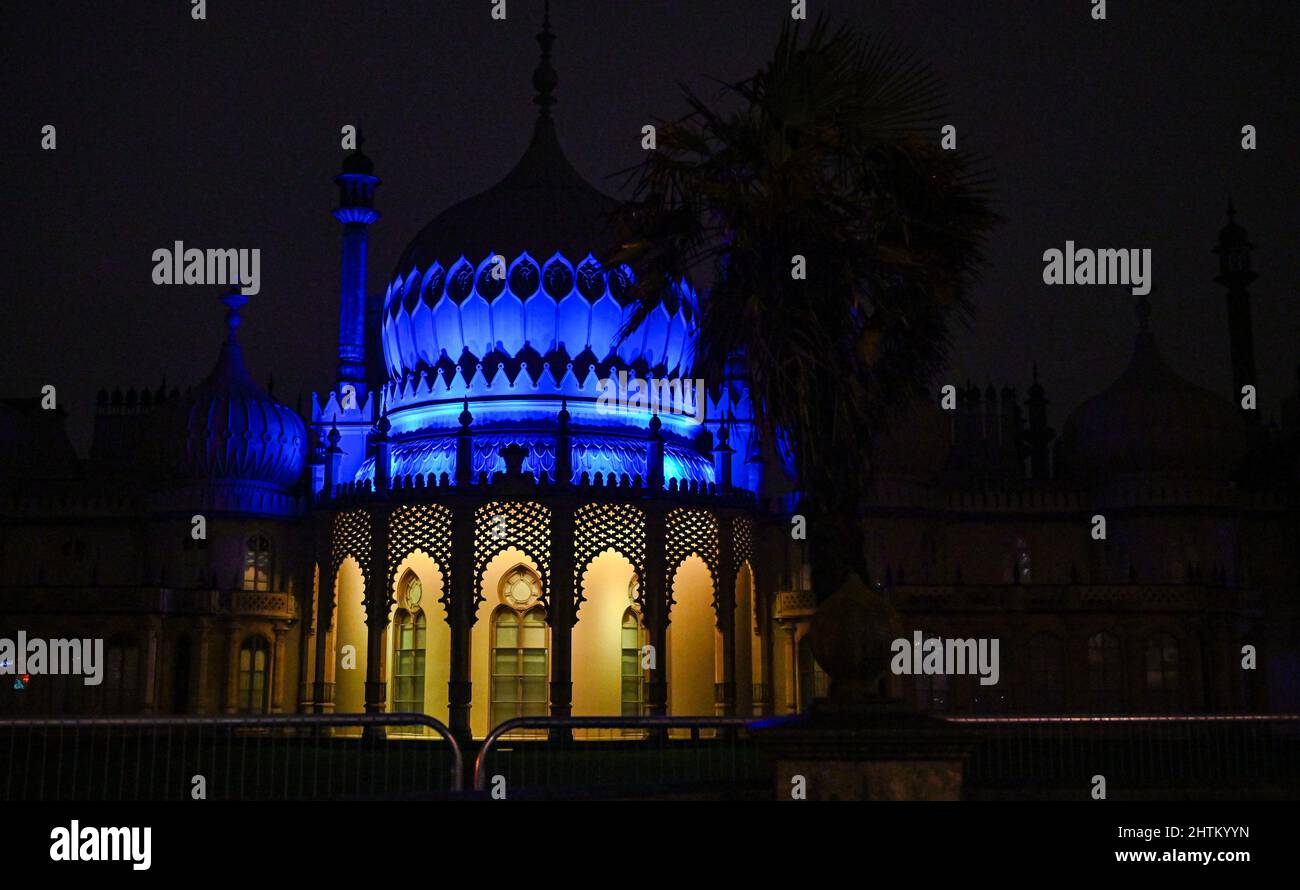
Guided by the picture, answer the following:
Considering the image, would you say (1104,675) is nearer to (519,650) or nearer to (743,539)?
(743,539)

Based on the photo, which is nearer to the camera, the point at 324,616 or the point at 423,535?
the point at 423,535

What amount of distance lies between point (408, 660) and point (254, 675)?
358 cm

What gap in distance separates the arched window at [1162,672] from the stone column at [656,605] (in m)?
9.54

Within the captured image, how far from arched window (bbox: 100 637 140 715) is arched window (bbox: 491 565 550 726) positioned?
7222 mm

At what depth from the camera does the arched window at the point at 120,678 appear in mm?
30516

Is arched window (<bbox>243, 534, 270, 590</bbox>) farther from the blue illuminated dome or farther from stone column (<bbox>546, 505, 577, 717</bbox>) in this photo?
stone column (<bbox>546, 505, 577, 717</bbox>)

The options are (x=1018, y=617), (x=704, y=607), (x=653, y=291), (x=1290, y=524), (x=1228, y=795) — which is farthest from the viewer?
(x=1290, y=524)

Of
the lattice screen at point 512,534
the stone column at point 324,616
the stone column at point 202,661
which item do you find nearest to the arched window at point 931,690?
the lattice screen at point 512,534

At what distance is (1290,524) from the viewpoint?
34312mm

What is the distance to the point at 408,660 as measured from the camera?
31281 mm

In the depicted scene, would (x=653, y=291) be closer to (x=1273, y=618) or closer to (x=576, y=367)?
(x=576, y=367)

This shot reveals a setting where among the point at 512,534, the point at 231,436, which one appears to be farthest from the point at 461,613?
the point at 231,436

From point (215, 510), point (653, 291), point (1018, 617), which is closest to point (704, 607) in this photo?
point (1018, 617)
